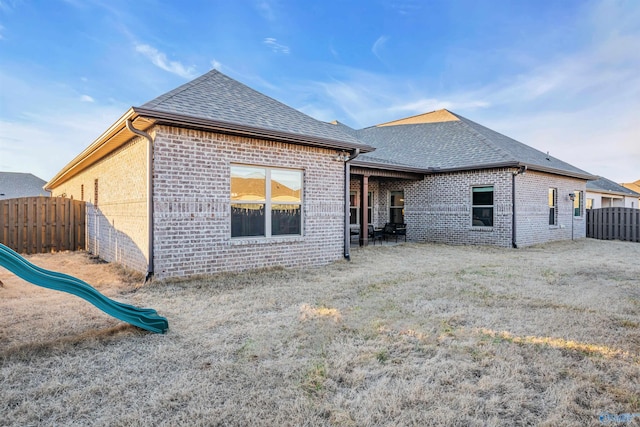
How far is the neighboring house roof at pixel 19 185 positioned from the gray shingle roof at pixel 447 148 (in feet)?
118

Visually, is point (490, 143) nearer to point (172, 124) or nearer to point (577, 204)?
point (577, 204)

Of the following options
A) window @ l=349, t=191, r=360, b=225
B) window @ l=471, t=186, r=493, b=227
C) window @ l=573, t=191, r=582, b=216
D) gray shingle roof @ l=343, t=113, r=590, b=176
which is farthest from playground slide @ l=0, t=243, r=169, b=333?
window @ l=573, t=191, r=582, b=216

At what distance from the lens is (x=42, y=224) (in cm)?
1202

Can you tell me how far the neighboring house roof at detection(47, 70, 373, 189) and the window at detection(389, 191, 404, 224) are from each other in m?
7.14

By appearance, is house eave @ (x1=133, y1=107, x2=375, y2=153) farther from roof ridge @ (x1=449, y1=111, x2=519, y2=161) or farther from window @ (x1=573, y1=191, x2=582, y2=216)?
window @ (x1=573, y1=191, x2=582, y2=216)

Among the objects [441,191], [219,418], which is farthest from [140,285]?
[441,191]

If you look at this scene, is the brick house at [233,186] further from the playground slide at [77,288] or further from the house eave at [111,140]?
the playground slide at [77,288]

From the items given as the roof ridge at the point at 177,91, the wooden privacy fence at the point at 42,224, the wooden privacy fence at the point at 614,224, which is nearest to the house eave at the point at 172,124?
the roof ridge at the point at 177,91

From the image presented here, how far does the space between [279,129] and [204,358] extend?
5.38 metres

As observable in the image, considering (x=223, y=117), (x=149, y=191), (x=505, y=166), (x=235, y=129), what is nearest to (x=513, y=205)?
(x=505, y=166)

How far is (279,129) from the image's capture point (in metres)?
7.48

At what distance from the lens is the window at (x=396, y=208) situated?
15.9m

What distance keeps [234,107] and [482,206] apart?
10433 millimetres

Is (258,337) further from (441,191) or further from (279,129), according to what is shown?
(441,191)
